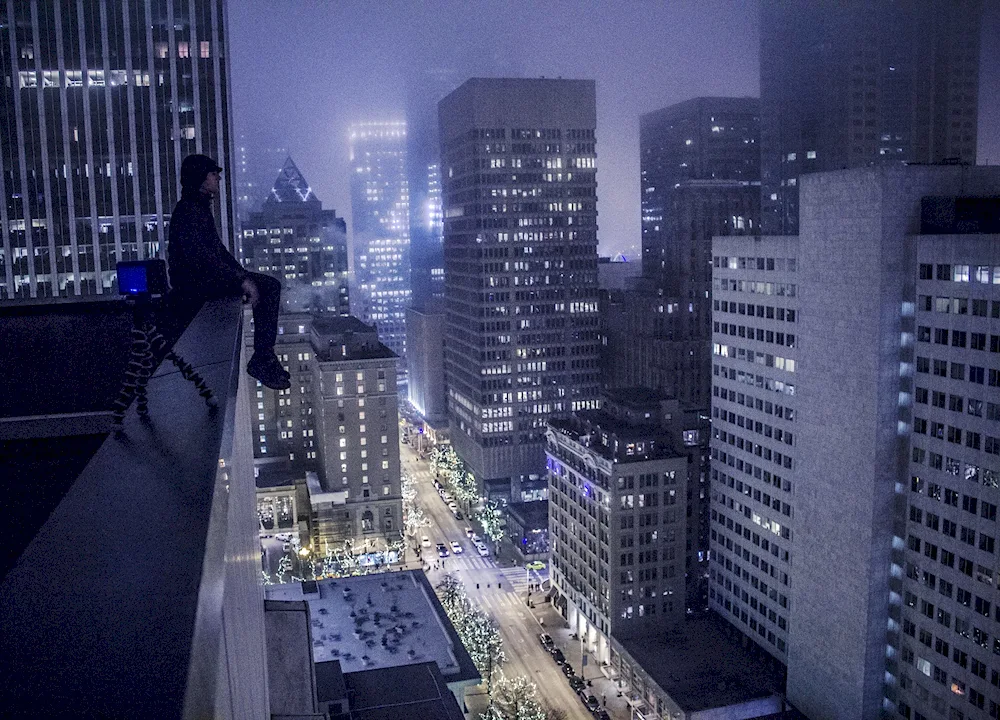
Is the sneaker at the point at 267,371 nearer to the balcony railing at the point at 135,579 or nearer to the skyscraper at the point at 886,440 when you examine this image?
the balcony railing at the point at 135,579

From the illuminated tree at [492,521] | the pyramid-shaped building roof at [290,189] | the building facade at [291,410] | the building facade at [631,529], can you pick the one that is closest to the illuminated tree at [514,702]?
the building facade at [631,529]

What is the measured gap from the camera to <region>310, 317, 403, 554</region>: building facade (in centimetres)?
8406

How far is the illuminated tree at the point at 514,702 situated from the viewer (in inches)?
1925

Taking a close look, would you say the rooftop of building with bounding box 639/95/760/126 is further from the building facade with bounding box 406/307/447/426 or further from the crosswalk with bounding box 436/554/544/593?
the crosswalk with bounding box 436/554/544/593

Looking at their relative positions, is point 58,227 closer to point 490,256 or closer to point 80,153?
point 80,153

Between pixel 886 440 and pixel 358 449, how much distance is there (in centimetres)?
5395

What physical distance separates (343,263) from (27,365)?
406ft

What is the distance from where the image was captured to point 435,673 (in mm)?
44031

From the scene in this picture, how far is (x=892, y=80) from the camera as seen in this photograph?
91.3 m

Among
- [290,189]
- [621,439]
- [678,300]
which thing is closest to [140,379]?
[621,439]

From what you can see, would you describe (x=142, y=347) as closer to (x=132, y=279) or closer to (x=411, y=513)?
(x=132, y=279)

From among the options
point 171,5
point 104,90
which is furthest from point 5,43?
point 171,5

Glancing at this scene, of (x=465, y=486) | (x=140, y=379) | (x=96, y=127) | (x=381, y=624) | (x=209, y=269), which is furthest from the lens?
(x=465, y=486)

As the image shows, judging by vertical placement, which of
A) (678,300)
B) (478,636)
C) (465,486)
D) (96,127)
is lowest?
(465,486)
